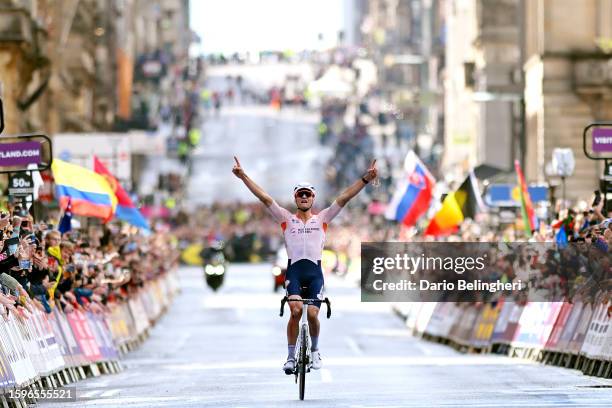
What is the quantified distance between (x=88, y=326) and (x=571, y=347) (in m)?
6.59

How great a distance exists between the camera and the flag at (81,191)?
3259cm

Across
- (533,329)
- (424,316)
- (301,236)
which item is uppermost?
(301,236)

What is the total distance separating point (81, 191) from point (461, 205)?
27.2 ft

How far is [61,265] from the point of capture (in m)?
28.2

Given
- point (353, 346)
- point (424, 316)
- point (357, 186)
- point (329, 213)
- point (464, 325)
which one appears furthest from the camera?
point (424, 316)

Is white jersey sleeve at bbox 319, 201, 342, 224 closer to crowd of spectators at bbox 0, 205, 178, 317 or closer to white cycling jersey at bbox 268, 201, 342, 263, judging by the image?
white cycling jersey at bbox 268, 201, 342, 263

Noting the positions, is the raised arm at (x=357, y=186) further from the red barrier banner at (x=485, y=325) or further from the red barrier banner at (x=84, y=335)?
the red barrier banner at (x=485, y=325)

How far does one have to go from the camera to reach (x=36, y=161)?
2847cm

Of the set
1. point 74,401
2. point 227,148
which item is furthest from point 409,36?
point 74,401

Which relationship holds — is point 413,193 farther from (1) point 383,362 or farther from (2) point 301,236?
(2) point 301,236

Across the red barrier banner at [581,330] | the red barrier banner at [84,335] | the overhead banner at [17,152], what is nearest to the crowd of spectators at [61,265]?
the red barrier banner at [84,335]

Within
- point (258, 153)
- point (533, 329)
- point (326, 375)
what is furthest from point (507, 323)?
point (258, 153)

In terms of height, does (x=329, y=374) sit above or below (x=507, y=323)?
above

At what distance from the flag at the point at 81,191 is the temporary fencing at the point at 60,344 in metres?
1.64
